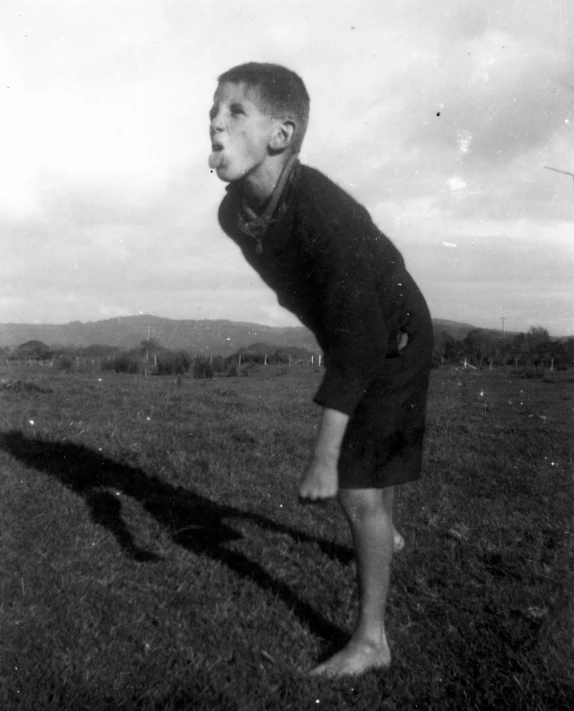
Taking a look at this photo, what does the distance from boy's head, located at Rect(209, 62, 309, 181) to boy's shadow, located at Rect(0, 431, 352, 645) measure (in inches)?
65.7

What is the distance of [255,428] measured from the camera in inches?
273

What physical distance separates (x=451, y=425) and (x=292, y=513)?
4.77m

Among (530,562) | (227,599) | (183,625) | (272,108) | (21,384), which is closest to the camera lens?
(272,108)

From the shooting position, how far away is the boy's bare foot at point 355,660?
2.33 metres

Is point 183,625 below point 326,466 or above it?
below

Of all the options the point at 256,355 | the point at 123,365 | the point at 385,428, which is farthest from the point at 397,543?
the point at 256,355

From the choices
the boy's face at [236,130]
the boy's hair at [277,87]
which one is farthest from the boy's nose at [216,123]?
the boy's hair at [277,87]

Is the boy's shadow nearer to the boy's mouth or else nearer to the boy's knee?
the boy's knee

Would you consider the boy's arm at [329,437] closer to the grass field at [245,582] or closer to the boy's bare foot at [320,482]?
the boy's bare foot at [320,482]

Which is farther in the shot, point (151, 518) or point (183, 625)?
point (151, 518)

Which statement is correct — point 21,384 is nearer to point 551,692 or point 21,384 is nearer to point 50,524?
point 50,524

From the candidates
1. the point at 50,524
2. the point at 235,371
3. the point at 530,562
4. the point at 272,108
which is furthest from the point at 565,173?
the point at 235,371

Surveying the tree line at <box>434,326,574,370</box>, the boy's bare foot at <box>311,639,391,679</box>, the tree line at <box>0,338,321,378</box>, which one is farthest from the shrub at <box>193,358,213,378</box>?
the boy's bare foot at <box>311,639,391,679</box>

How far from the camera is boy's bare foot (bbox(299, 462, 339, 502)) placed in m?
2.07
